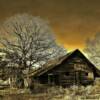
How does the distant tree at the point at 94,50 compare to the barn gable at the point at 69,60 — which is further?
→ the distant tree at the point at 94,50

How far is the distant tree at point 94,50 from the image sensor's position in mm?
65750

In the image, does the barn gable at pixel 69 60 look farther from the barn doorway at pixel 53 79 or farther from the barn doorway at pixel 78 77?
the barn doorway at pixel 78 77

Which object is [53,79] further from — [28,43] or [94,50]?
[94,50]

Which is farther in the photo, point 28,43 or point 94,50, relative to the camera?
point 94,50

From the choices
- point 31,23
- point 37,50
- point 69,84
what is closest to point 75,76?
point 69,84

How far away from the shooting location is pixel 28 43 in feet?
170

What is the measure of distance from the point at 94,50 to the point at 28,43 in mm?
19984

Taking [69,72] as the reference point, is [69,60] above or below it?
above

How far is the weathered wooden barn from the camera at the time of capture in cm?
4366

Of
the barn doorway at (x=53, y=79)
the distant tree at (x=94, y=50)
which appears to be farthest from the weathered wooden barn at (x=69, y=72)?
the distant tree at (x=94, y=50)

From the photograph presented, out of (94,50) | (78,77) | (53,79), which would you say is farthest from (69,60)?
(94,50)

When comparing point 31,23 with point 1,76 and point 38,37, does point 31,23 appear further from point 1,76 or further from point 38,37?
point 1,76

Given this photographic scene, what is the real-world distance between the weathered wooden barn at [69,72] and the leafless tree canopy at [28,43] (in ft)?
18.4

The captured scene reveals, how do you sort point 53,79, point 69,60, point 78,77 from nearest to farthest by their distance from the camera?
point 53,79 < point 69,60 < point 78,77
